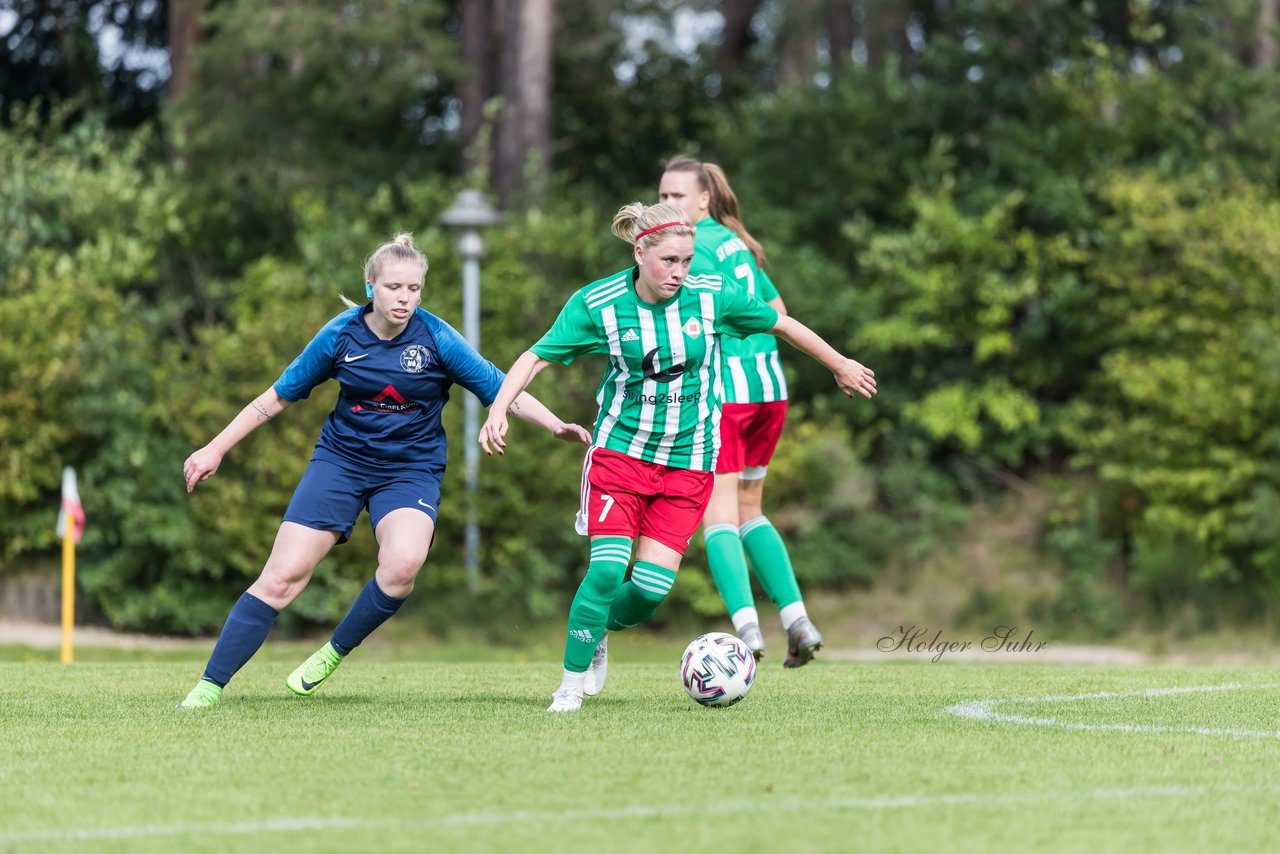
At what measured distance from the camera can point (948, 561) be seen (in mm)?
17000

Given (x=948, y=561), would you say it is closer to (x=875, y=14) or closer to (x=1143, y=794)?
(x=875, y=14)

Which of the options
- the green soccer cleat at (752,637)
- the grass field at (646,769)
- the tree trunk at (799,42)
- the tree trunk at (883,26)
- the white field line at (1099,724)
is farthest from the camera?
the tree trunk at (799,42)

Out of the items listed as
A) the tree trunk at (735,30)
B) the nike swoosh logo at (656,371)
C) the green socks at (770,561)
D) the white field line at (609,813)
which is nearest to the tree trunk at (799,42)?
the tree trunk at (735,30)

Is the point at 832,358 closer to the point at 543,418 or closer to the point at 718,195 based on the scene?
the point at 543,418

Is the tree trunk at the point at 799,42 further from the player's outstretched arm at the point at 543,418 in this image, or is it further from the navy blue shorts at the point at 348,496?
the navy blue shorts at the point at 348,496

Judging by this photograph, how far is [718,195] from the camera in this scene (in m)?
7.26

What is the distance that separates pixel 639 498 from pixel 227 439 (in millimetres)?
1503

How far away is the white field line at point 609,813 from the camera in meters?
3.81

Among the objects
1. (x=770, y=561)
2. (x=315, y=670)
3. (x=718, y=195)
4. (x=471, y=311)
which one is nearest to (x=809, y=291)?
(x=471, y=311)

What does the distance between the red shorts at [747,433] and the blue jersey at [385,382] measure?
4.11 feet

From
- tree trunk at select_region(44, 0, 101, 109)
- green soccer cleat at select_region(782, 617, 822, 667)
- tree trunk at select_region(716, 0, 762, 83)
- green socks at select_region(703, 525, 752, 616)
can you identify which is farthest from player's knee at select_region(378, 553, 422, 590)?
tree trunk at select_region(44, 0, 101, 109)

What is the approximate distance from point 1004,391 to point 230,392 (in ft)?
25.9

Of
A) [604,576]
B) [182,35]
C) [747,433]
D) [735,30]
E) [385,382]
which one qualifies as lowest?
[604,576]

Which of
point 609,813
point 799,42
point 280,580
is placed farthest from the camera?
point 799,42
